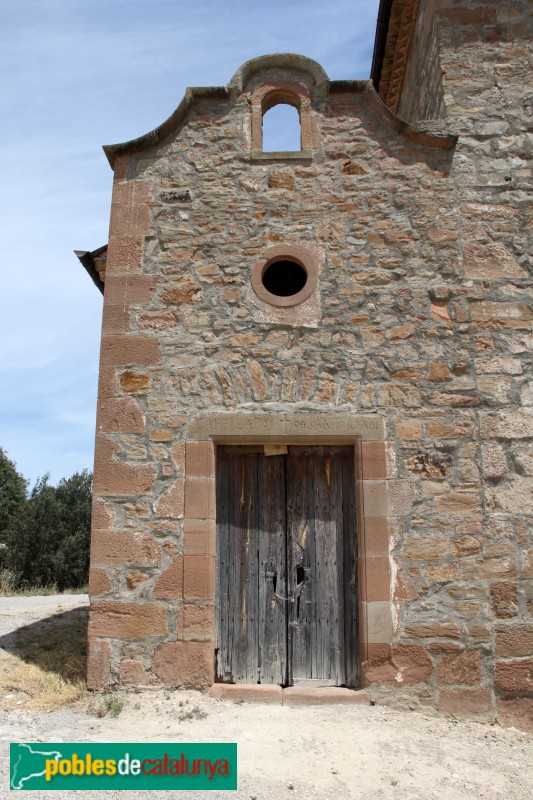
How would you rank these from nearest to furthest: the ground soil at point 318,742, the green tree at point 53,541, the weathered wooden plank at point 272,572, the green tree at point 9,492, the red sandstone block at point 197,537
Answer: the ground soil at point 318,742 < the red sandstone block at point 197,537 < the weathered wooden plank at point 272,572 < the green tree at point 53,541 < the green tree at point 9,492

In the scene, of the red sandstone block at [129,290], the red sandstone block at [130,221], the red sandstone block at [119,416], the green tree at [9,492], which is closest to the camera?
the red sandstone block at [119,416]

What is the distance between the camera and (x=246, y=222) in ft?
20.5

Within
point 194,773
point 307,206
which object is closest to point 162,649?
point 194,773

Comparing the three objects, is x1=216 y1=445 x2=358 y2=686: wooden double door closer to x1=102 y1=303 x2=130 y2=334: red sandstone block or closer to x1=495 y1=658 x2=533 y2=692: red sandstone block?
x1=495 y1=658 x2=533 y2=692: red sandstone block

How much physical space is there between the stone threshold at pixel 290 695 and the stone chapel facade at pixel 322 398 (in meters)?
0.10

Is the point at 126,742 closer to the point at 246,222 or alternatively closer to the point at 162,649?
the point at 162,649

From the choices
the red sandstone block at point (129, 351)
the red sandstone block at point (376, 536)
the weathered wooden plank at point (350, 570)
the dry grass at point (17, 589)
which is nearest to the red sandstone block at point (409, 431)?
the weathered wooden plank at point (350, 570)

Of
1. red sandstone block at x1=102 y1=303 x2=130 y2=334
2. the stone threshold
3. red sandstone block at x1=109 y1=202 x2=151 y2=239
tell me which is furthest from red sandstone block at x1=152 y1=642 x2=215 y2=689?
red sandstone block at x1=109 y1=202 x2=151 y2=239

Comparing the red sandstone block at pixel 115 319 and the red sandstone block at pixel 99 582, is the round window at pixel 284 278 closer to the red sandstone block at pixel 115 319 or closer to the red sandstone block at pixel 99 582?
the red sandstone block at pixel 115 319

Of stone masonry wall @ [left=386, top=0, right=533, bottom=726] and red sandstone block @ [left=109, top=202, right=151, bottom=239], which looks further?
red sandstone block @ [left=109, top=202, right=151, bottom=239]

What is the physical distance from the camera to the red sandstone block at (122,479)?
5.70 metres

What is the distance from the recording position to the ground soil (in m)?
4.04

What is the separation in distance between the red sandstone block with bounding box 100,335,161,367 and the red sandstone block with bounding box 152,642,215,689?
235 centimetres

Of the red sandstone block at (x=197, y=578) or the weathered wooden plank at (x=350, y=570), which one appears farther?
the weathered wooden plank at (x=350, y=570)
